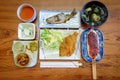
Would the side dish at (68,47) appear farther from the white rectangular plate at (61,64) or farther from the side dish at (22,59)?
the side dish at (22,59)

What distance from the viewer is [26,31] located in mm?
1039

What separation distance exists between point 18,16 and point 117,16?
535mm

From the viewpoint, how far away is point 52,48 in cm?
103

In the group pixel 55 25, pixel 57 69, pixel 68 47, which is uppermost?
pixel 55 25

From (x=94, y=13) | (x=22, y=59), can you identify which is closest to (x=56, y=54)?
(x=22, y=59)

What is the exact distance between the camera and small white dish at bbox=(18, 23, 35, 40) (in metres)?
1.03

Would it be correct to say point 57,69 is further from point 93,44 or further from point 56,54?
point 93,44

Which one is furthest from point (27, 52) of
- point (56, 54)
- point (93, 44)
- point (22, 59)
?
point (93, 44)

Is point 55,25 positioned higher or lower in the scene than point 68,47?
higher

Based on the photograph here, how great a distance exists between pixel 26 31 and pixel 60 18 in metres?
0.20

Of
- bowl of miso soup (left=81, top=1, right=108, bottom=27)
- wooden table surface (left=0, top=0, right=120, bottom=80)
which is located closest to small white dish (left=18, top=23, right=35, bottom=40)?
wooden table surface (left=0, top=0, right=120, bottom=80)

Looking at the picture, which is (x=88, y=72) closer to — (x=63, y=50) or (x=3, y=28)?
(x=63, y=50)

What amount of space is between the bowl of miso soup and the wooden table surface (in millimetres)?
36

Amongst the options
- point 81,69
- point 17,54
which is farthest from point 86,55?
point 17,54
